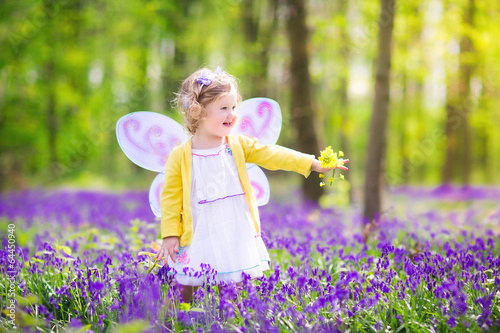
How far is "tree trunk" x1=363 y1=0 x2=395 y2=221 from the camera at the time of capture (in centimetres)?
559

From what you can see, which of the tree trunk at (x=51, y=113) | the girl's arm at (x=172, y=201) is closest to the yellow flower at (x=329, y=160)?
the girl's arm at (x=172, y=201)

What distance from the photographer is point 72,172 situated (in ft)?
51.4

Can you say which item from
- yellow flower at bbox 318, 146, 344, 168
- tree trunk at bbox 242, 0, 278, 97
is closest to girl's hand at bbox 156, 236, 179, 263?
yellow flower at bbox 318, 146, 344, 168

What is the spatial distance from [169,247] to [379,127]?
3.77 m

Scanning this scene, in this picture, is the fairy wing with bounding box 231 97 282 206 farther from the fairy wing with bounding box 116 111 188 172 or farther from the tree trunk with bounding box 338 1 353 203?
the tree trunk with bounding box 338 1 353 203

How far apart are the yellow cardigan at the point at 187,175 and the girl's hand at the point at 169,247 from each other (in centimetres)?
3

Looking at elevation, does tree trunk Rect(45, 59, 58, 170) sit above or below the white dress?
above

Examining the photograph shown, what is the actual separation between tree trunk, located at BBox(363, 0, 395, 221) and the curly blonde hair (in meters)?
3.14

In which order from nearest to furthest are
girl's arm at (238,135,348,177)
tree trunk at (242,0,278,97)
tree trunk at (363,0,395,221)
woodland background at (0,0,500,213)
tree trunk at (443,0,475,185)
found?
girl's arm at (238,135,348,177) → tree trunk at (363,0,395,221) → woodland background at (0,0,500,213) → tree trunk at (443,0,475,185) → tree trunk at (242,0,278,97)

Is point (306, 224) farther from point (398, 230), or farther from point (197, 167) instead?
point (197, 167)

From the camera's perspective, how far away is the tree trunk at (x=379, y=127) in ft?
18.3

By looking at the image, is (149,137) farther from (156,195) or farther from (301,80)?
(301,80)

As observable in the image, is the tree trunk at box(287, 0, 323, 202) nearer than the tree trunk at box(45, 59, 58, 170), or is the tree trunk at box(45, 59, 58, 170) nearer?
the tree trunk at box(287, 0, 323, 202)

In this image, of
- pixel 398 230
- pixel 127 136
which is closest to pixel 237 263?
pixel 127 136
